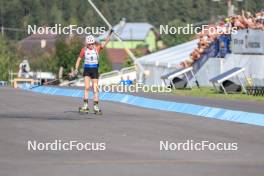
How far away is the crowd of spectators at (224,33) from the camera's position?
4066 centimetres

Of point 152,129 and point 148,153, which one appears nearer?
point 148,153

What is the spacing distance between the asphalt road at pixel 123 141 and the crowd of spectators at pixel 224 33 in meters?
17.1

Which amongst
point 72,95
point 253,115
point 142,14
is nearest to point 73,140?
point 253,115

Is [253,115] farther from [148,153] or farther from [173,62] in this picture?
[173,62]

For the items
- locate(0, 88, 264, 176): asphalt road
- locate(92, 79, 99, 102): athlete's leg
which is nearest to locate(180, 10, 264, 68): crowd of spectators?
locate(0, 88, 264, 176): asphalt road

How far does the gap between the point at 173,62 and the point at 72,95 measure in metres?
25.3

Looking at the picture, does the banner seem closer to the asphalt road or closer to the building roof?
the asphalt road

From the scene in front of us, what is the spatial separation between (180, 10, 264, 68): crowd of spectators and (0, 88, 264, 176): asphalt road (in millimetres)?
17059

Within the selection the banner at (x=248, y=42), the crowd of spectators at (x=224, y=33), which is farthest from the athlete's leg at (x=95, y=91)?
the crowd of spectators at (x=224, y=33)

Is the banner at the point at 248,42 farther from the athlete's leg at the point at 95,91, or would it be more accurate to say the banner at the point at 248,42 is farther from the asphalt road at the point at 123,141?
the athlete's leg at the point at 95,91

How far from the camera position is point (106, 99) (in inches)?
1239

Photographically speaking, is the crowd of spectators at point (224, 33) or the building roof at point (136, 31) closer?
the crowd of spectators at point (224, 33)

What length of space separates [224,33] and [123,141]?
2984 centimetres

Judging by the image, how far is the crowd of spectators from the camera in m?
40.7
